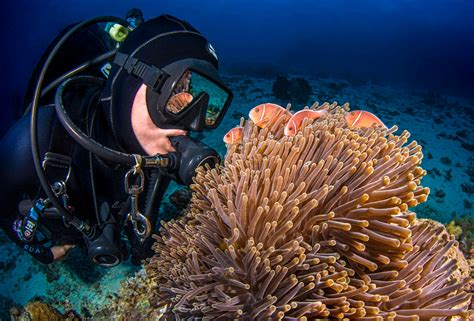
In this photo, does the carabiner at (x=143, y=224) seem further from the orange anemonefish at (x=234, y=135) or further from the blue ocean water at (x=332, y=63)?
the blue ocean water at (x=332, y=63)

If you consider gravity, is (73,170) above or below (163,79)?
below

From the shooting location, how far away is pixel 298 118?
7.39ft

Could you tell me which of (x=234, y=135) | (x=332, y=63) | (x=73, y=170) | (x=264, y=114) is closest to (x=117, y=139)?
(x=73, y=170)

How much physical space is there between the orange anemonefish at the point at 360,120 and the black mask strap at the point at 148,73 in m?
1.44

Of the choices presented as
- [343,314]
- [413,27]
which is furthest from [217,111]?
[413,27]

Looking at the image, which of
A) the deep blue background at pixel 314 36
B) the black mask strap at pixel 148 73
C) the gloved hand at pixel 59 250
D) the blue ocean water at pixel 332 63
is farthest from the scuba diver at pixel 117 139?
the deep blue background at pixel 314 36

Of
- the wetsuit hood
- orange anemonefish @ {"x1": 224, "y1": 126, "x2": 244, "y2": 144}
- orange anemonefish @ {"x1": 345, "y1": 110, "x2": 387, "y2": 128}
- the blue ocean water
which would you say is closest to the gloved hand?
the blue ocean water

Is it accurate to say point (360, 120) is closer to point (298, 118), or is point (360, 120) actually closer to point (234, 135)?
point (298, 118)

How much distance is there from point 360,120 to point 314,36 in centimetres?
5646

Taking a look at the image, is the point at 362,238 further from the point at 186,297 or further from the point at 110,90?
the point at 110,90

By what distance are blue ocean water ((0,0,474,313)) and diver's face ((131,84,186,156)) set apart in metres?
3.28

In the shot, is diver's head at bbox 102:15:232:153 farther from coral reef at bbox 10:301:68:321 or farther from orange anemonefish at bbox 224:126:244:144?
coral reef at bbox 10:301:68:321

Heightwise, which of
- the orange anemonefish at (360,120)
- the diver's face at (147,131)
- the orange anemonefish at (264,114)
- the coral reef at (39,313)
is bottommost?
the coral reef at (39,313)

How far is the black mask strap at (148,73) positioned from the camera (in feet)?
7.33
